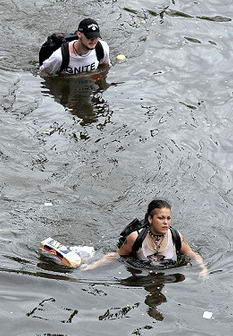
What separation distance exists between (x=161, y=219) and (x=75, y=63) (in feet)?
19.3

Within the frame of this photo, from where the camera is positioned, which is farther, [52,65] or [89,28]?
[52,65]

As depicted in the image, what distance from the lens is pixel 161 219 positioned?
10.3 m

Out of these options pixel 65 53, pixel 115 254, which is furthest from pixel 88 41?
pixel 115 254

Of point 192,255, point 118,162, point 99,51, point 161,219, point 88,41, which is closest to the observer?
point 161,219

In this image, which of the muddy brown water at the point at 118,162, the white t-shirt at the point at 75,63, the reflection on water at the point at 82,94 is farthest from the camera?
the white t-shirt at the point at 75,63

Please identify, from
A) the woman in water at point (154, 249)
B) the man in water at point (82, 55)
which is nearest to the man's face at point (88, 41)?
the man in water at point (82, 55)

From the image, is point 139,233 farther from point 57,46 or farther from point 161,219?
point 57,46

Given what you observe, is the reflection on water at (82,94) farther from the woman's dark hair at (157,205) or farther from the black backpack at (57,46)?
the woman's dark hair at (157,205)

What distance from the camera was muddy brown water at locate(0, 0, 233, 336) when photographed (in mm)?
10148

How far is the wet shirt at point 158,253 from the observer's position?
10.7 meters

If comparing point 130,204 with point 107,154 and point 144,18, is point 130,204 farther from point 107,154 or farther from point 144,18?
point 144,18

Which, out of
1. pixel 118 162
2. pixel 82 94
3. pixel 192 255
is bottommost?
pixel 192 255

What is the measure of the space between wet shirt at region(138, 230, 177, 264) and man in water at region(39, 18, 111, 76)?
16.9 ft

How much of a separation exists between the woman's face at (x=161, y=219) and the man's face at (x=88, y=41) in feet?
17.4
